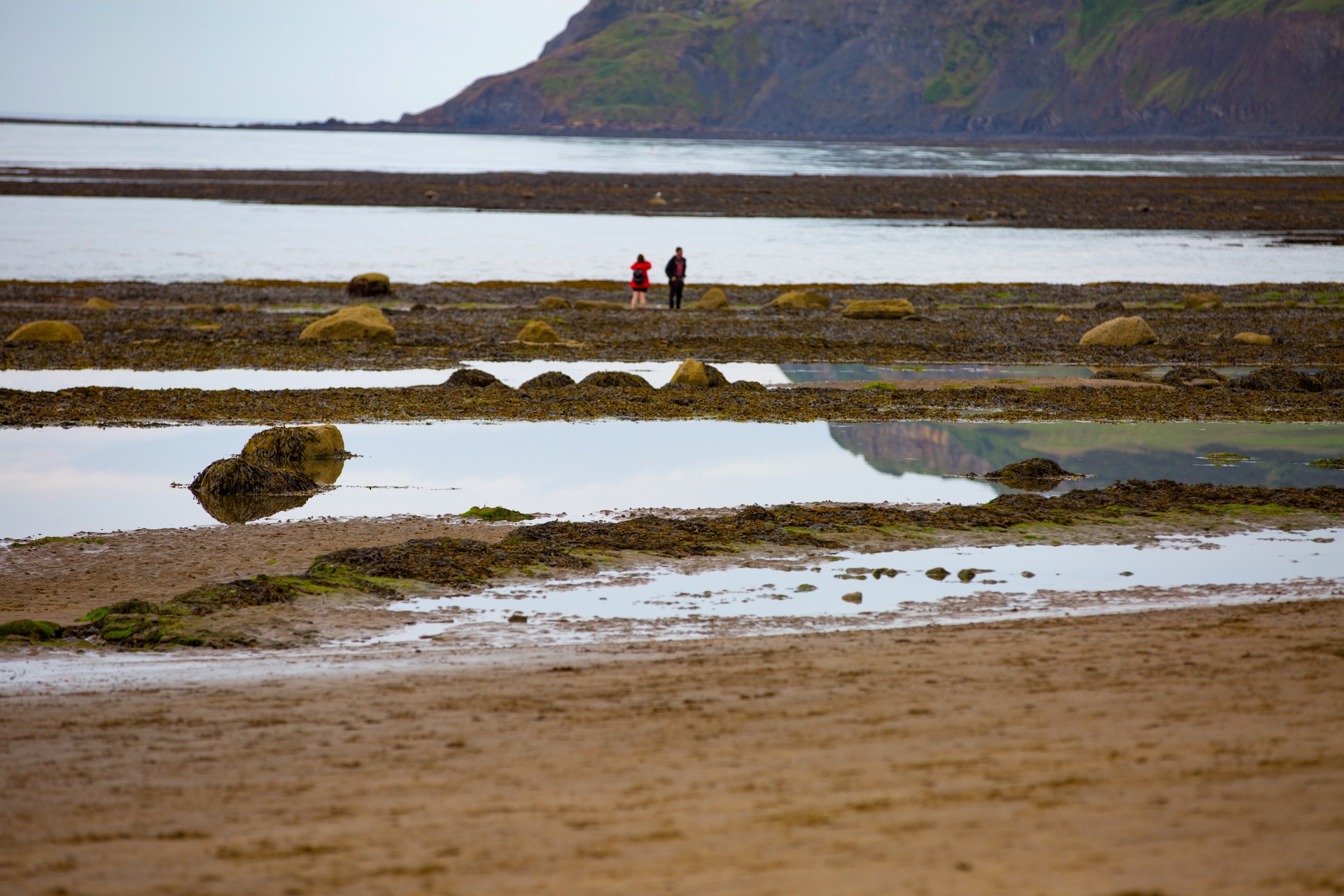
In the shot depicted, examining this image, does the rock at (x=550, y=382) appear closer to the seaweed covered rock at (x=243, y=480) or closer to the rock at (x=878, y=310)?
the seaweed covered rock at (x=243, y=480)

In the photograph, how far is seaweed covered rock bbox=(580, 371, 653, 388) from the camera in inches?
864

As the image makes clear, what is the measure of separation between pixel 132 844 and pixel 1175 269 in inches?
1804

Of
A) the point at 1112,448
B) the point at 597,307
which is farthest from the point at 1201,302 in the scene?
the point at 1112,448

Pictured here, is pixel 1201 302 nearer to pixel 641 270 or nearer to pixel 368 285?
pixel 641 270

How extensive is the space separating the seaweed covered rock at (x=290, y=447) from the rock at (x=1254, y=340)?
19.6 meters

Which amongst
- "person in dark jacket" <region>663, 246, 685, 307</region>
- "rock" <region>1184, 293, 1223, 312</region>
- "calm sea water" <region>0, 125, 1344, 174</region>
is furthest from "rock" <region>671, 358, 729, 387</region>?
"calm sea water" <region>0, 125, 1344, 174</region>

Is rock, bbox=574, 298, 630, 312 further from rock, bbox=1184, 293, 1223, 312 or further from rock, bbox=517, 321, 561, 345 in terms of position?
rock, bbox=1184, 293, 1223, 312

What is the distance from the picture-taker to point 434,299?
36031 mm

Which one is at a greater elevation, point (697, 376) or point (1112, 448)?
point (697, 376)

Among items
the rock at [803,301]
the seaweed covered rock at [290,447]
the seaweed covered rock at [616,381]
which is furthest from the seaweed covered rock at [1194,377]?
the seaweed covered rock at [290,447]

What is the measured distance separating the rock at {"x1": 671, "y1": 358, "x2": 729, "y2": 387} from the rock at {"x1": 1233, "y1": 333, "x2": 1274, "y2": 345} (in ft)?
40.5

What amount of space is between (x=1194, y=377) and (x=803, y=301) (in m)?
12.7

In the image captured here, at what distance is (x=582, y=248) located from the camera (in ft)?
176

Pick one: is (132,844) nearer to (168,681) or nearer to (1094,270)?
(168,681)
